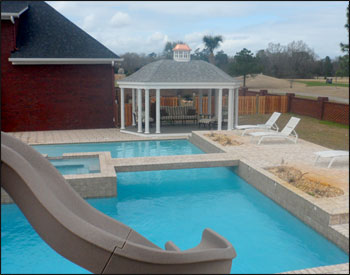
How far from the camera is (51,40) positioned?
17.3 metres

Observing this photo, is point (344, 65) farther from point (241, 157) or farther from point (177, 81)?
point (177, 81)

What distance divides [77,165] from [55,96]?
8.17 metres

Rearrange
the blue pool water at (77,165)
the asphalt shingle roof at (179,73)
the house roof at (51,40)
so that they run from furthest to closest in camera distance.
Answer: the house roof at (51,40) → the asphalt shingle roof at (179,73) → the blue pool water at (77,165)

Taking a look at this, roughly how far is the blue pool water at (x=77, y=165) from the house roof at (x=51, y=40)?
25.2ft

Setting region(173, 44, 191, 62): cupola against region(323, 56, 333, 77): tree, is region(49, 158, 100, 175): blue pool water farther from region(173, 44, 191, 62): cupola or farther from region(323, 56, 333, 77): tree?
region(173, 44, 191, 62): cupola

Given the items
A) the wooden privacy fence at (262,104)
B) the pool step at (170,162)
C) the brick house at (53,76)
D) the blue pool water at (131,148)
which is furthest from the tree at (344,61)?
the wooden privacy fence at (262,104)

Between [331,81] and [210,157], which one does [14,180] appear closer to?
[331,81]

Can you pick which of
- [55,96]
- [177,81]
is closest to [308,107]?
[177,81]

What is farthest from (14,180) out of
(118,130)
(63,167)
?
(118,130)

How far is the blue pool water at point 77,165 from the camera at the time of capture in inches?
360

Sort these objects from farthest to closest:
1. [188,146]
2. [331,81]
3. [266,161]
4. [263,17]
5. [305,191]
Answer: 1. [188,146]
2. [266,161]
3. [305,191]
4. [331,81]
5. [263,17]

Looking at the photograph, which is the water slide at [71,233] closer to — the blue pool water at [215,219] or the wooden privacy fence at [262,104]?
the blue pool water at [215,219]

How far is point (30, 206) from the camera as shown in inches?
82.4

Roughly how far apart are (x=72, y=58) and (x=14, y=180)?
50.9 feet
